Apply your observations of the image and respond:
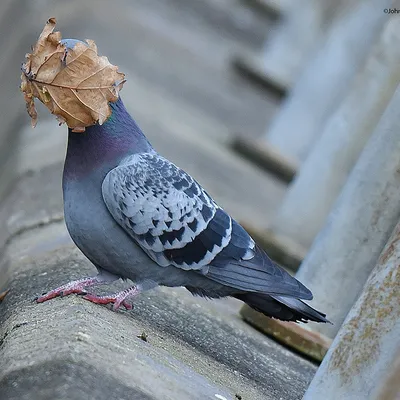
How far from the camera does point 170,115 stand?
10.6m

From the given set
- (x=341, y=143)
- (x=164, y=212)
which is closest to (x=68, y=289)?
(x=164, y=212)

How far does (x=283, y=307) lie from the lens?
516 cm

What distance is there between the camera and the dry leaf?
14.3ft

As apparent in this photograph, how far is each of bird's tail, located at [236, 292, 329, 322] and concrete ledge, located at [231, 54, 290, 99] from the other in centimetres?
895

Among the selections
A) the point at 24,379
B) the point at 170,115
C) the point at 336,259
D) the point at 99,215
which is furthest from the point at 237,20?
the point at 24,379

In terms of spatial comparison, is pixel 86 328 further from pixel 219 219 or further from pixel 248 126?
pixel 248 126

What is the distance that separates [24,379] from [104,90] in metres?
1.51

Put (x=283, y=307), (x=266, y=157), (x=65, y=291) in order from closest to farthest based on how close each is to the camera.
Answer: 1. (x=65, y=291)
2. (x=283, y=307)
3. (x=266, y=157)

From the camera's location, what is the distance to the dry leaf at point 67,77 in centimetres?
436

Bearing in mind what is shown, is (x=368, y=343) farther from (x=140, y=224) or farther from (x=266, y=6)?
(x=266, y=6)

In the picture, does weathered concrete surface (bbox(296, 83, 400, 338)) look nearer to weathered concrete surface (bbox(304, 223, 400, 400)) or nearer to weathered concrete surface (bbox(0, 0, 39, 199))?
weathered concrete surface (bbox(304, 223, 400, 400))

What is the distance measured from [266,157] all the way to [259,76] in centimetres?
356

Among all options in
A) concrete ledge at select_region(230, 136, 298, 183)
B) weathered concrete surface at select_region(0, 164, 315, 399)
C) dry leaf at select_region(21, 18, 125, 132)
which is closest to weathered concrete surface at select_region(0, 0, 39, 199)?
weathered concrete surface at select_region(0, 164, 315, 399)

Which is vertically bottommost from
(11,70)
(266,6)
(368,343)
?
(11,70)
